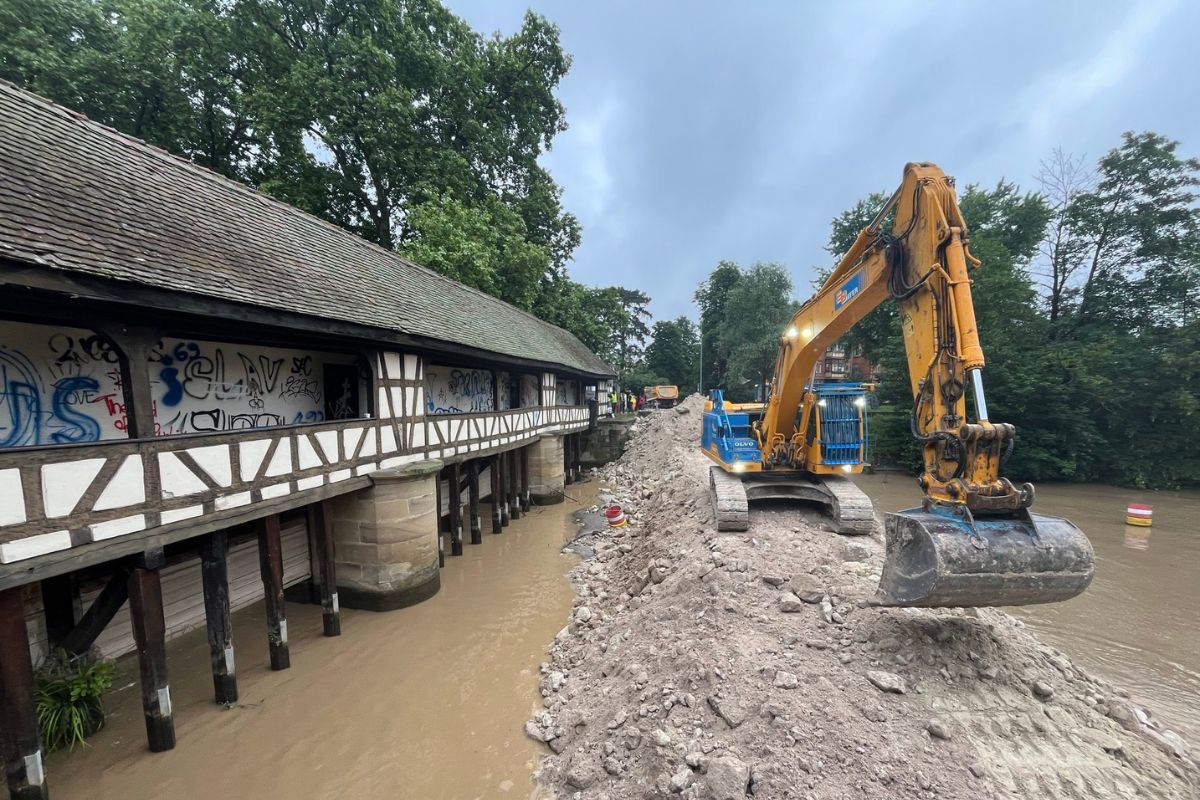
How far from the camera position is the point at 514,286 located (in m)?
20.8

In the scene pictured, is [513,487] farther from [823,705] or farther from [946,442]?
[946,442]

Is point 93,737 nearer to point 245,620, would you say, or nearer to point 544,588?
point 245,620

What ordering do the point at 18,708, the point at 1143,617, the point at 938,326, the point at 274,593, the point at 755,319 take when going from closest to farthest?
the point at 18,708 < the point at 938,326 < the point at 274,593 < the point at 1143,617 < the point at 755,319

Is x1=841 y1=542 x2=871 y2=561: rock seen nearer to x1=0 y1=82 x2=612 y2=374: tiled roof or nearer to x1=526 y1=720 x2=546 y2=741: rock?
x1=526 y1=720 x2=546 y2=741: rock

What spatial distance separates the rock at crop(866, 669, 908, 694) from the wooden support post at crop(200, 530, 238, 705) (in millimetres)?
6673

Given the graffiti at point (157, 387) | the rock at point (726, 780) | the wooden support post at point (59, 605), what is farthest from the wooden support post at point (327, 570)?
the rock at point (726, 780)

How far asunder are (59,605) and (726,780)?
7.09m

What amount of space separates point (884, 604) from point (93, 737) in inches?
318

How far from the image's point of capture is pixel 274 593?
19.4ft

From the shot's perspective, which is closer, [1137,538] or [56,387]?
[56,387]

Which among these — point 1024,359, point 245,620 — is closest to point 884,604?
point 245,620

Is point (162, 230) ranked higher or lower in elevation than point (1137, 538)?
higher

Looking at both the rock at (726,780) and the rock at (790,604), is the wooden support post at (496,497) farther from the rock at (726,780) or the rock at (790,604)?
the rock at (726,780)

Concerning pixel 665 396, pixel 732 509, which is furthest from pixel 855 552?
pixel 665 396
